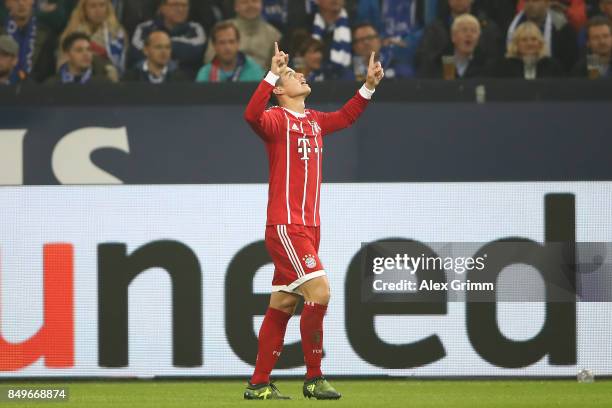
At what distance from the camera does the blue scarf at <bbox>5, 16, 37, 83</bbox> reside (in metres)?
11.2

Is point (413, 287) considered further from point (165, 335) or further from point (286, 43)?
point (286, 43)

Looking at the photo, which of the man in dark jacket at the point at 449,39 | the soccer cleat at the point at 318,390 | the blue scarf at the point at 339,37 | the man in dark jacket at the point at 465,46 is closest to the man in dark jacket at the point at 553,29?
the man in dark jacket at the point at 449,39

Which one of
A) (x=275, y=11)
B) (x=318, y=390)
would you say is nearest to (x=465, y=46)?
(x=275, y=11)

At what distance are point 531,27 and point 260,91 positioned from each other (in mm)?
4035

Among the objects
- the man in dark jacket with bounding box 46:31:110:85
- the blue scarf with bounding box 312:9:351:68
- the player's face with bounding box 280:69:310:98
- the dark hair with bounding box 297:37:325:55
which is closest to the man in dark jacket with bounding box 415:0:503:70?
the blue scarf with bounding box 312:9:351:68

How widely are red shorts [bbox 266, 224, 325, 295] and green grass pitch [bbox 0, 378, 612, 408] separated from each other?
734 millimetres

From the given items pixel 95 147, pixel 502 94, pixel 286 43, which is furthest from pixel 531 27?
pixel 95 147

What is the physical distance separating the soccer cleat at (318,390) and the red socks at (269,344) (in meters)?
0.26

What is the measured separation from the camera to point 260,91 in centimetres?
730

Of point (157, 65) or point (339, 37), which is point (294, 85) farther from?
point (339, 37)

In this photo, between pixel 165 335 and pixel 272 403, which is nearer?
pixel 272 403

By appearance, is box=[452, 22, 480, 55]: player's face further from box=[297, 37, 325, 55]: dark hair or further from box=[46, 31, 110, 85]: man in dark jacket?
box=[46, 31, 110, 85]: man in dark jacket

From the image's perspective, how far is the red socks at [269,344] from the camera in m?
7.72

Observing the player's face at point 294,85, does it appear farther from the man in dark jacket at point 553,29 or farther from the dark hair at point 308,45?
the man in dark jacket at point 553,29
